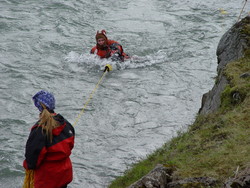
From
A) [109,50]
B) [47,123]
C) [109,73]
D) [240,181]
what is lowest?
[109,73]

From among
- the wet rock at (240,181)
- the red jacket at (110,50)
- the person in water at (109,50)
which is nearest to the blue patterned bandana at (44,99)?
the wet rock at (240,181)

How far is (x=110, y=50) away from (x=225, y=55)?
215 inches

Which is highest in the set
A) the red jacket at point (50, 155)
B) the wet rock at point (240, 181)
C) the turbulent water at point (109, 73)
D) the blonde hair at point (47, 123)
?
the wet rock at point (240, 181)

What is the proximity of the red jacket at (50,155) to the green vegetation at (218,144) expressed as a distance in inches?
49.3

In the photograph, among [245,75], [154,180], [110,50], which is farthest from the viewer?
[110,50]

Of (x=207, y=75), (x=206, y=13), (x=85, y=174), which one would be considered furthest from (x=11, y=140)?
(x=206, y=13)

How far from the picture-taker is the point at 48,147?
475cm

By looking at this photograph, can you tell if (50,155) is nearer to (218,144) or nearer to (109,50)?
(218,144)

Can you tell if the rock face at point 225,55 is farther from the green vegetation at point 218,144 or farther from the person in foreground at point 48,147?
the person in foreground at point 48,147

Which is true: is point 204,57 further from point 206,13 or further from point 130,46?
point 206,13

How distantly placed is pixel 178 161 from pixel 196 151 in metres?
0.40

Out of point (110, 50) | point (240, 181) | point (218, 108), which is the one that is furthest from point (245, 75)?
point (110, 50)

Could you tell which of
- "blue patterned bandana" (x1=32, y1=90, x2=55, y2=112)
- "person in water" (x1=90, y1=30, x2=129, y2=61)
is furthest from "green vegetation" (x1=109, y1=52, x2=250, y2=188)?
"person in water" (x1=90, y1=30, x2=129, y2=61)

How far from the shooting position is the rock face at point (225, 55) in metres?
7.59
